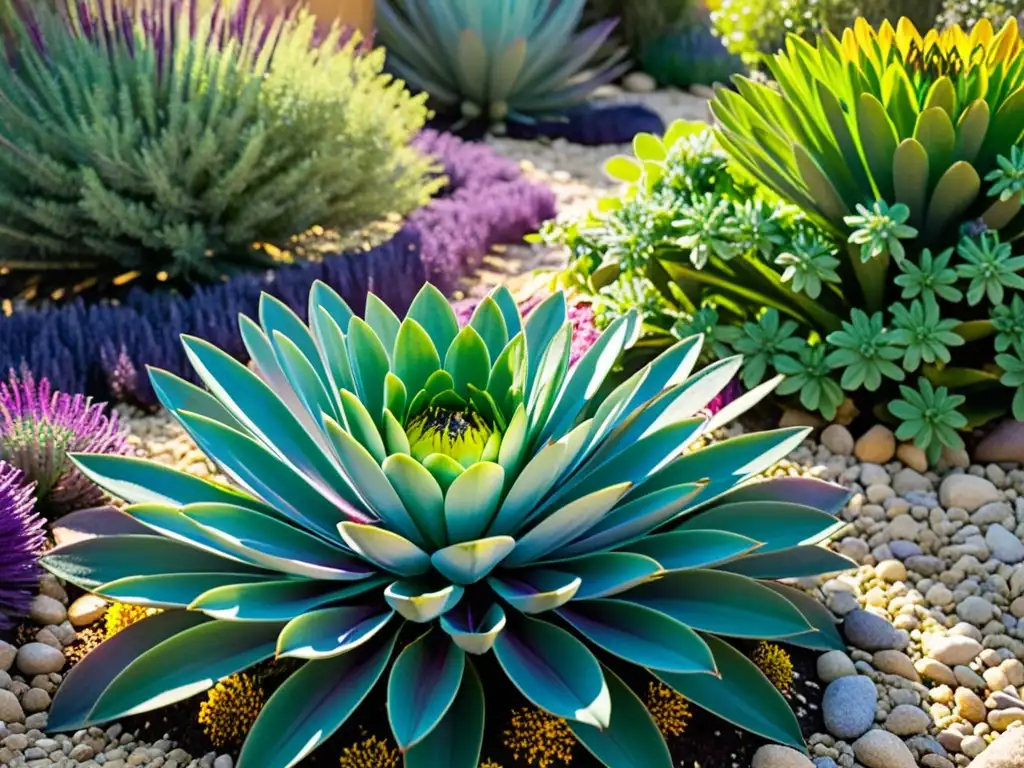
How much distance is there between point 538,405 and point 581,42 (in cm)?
545

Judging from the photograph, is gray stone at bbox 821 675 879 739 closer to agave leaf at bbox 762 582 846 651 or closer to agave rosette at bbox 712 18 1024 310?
agave leaf at bbox 762 582 846 651

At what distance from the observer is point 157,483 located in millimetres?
2312

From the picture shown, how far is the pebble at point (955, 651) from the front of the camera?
250 centimetres

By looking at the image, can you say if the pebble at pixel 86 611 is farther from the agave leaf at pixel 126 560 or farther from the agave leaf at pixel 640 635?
the agave leaf at pixel 640 635

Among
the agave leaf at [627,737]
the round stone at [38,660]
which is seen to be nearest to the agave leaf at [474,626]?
the agave leaf at [627,737]

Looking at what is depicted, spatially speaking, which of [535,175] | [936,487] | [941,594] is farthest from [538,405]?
[535,175]

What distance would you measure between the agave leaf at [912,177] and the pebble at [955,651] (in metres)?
1.19

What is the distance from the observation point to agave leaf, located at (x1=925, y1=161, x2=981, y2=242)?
9.84 feet

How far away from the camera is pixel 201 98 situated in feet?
14.2

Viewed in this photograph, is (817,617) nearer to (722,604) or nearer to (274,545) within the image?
(722,604)

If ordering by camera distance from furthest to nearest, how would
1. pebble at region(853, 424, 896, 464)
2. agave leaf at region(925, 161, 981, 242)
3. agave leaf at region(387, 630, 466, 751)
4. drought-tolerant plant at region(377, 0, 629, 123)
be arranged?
drought-tolerant plant at region(377, 0, 629, 123) < pebble at region(853, 424, 896, 464) < agave leaf at region(925, 161, 981, 242) < agave leaf at region(387, 630, 466, 751)

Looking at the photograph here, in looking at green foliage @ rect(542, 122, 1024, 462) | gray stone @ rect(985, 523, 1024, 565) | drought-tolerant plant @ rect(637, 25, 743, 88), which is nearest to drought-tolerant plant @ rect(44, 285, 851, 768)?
gray stone @ rect(985, 523, 1024, 565)

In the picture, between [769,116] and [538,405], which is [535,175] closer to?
[769,116]

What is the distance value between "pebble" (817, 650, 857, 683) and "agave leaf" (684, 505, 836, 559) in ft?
1.10
